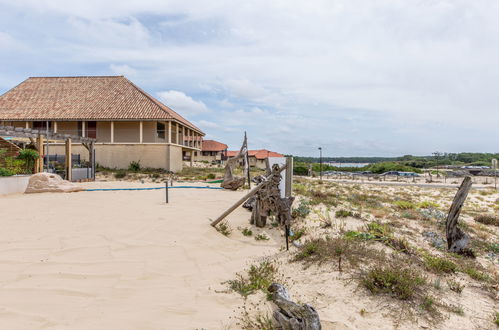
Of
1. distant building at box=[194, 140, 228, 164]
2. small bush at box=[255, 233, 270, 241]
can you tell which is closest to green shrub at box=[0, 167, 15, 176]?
small bush at box=[255, 233, 270, 241]

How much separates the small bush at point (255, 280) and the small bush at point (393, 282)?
4.26 feet

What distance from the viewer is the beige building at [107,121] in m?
24.9

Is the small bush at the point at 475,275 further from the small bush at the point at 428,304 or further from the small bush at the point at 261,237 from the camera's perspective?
the small bush at the point at 261,237

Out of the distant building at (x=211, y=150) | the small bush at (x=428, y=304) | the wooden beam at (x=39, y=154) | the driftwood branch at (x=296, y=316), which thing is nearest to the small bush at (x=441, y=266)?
the small bush at (x=428, y=304)

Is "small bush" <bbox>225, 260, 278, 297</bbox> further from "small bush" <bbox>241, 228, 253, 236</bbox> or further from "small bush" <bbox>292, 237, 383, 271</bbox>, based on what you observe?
"small bush" <bbox>241, 228, 253, 236</bbox>

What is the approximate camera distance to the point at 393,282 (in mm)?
3840

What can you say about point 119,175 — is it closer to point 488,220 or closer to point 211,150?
point 488,220

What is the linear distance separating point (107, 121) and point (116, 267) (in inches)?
950

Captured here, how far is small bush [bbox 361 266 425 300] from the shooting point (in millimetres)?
3682

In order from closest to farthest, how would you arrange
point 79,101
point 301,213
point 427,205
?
point 301,213
point 427,205
point 79,101

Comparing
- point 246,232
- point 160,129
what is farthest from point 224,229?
point 160,129

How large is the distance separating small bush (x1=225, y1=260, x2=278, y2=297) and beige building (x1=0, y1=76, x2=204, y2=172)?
850 inches

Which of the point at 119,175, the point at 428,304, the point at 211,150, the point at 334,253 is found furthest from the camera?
the point at 211,150

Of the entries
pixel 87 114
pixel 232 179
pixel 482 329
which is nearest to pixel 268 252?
pixel 482 329
